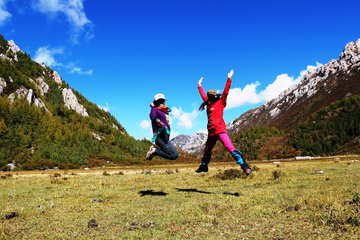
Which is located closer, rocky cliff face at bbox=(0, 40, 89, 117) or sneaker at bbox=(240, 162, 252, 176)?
sneaker at bbox=(240, 162, 252, 176)

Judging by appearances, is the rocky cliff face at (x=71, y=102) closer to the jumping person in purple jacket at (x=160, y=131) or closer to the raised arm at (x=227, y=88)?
the jumping person in purple jacket at (x=160, y=131)

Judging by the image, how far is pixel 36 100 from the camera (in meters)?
134

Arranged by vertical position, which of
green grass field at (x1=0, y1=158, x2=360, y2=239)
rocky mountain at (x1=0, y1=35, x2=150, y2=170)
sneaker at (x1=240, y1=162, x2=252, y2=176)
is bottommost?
green grass field at (x1=0, y1=158, x2=360, y2=239)

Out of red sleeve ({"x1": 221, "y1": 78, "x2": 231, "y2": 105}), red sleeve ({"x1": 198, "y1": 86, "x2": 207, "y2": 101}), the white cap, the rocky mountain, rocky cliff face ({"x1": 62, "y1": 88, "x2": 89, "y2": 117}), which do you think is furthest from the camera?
rocky cliff face ({"x1": 62, "y1": 88, "x2": 89, "y2": 117})

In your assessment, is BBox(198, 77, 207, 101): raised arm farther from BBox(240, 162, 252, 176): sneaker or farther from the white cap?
BBox(240, 162, 252, 176): sneaker

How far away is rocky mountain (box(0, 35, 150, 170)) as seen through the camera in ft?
323

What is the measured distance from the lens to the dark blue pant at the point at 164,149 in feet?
44.6

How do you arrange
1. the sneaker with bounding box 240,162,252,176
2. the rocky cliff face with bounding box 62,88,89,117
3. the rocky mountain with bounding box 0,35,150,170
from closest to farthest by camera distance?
the sneaker with bounding box 240,162,252,176, the rocky mountain with bounding box 0,35,150,170, the rocky cliff face with bounding box 62,88,89,117

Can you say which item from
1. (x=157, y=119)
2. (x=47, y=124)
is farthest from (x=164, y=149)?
(x=47, y=124)

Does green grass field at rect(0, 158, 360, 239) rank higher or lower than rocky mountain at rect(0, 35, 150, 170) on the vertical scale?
lower

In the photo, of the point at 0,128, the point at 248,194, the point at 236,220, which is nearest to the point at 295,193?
the point at 248,194

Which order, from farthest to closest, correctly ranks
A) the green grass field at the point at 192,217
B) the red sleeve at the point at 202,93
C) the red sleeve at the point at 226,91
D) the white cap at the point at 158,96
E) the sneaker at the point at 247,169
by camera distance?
the red sleeve at the point at 202,93
the white cap at the point at 158,96
the red sleeve at the point at 226,91
the sneaker at the point at 247,169
the green grass field at the point at 192,217

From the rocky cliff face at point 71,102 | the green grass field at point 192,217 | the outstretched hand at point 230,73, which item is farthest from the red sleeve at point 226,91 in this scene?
the rocky cliff face at point 71,102

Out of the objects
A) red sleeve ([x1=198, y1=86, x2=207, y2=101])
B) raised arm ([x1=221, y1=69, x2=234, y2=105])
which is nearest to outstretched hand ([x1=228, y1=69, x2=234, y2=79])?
raised arm ([x1=221, y1=69, x2=234, y2=105])
